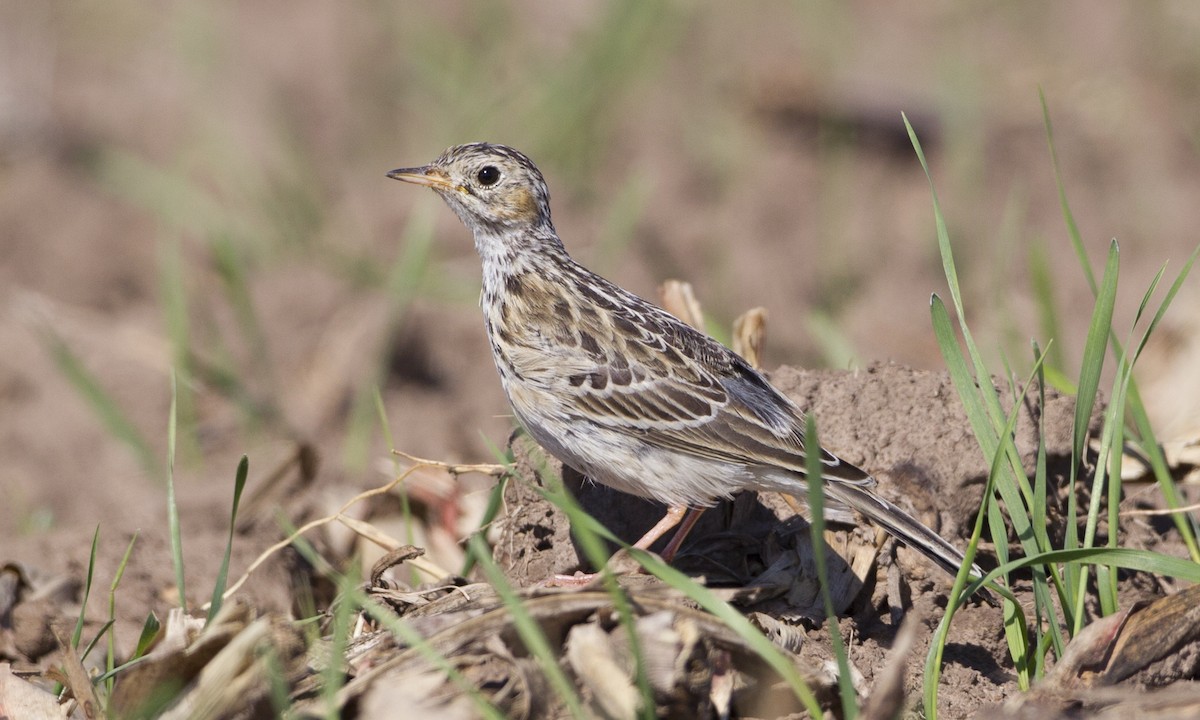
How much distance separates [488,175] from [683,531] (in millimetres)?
1918

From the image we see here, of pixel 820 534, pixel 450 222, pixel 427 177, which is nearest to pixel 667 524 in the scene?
pixel 820 534

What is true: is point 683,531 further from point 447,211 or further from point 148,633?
point 447,211

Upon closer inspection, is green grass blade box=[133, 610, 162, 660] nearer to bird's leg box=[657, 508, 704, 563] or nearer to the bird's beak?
bird's leg box=[657, 508, 704, 563]

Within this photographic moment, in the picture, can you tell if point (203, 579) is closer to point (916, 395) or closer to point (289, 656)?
point (289, 656)

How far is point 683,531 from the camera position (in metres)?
4.67

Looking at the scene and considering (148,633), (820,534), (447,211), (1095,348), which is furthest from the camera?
(447,211)

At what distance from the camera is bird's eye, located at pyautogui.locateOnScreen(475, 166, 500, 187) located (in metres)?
5.67

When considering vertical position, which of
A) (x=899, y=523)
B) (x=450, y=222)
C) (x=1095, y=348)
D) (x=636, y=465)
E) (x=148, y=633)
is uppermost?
(x=450, y=222)

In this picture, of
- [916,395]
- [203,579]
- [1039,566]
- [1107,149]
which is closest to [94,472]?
[203,579]

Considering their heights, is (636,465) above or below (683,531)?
above

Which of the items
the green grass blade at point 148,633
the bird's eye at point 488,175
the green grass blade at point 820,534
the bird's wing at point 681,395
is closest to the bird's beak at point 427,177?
the bird's eye at point 488,175

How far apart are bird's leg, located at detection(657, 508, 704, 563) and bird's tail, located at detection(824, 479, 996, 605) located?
1.94ft

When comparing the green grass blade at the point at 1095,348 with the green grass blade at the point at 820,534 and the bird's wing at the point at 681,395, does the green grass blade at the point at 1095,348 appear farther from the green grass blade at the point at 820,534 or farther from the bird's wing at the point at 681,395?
the green grass blade at the point at 820,534

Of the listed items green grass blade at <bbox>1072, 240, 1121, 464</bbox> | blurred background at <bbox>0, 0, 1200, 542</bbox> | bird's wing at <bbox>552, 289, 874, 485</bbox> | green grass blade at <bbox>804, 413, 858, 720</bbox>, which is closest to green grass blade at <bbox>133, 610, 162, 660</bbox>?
bird's wing at <bbox>552, 289, 874, 485</bbox>
